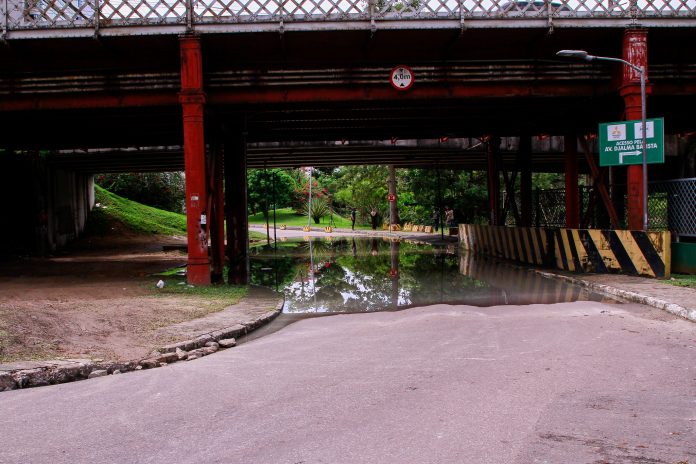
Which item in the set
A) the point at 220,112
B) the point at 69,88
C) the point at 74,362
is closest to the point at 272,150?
the point at 220,112

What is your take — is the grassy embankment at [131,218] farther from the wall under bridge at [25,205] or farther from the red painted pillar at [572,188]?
the red painted pillar at [572,188]

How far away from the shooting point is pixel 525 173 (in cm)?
2181

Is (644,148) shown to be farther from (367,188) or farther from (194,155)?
(367,188)

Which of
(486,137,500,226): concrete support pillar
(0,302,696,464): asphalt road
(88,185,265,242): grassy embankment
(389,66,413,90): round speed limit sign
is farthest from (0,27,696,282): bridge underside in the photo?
(88,185,265,242): grassy embankment

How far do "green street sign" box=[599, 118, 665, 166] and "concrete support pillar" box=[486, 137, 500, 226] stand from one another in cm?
796

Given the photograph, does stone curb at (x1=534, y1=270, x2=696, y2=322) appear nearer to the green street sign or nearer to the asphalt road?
the asphalt road

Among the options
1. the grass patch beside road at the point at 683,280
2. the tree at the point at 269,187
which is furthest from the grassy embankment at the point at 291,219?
the grass patch beside road at the point at 683,280

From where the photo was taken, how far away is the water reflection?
12.1 m

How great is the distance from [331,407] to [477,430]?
4.12 ft

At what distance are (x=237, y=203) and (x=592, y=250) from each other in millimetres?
10506

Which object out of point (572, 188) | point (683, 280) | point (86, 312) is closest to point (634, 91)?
point (683, 280)

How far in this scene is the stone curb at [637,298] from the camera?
957cm

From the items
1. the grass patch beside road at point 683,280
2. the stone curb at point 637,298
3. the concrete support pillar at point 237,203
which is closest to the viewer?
the stone curb at point 637,298

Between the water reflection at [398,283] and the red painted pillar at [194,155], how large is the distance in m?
2.19
